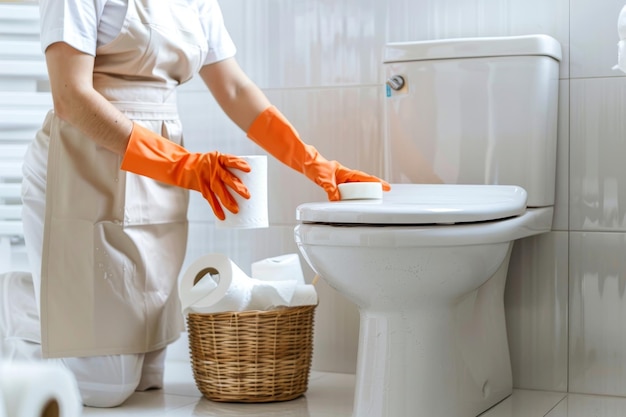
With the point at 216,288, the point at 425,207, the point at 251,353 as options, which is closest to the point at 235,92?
the point at 216,288

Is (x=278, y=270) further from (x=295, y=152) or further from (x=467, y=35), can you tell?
(x=467, y=35)

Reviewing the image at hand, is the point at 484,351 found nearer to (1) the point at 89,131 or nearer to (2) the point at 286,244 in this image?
(2) the point at 286,244

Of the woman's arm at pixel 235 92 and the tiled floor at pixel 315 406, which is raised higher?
the woman's arm at pixel 235 92

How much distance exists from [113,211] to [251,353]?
0.41 metres

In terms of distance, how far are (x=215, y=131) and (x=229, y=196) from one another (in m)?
0.68

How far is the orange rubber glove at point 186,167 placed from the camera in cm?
165

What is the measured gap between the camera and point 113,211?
182cm

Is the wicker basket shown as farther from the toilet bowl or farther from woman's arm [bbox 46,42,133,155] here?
woman's arm [bbox 46,42,133,155]

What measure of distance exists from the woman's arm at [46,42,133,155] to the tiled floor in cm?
55

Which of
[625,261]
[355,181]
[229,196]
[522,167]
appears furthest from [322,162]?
[625,261]

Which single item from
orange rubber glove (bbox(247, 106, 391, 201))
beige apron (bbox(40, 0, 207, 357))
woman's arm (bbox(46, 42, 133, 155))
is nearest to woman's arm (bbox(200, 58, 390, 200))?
orange rubber glove (bbox(247, 106, 391, 201))

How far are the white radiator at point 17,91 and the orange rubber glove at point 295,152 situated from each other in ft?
2.25

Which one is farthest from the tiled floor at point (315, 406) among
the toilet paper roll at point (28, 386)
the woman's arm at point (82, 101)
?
the toilet paper roll at point (28, 386)

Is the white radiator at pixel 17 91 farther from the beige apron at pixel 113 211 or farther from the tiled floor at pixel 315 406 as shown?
the tiled floor at pixel 315 406
